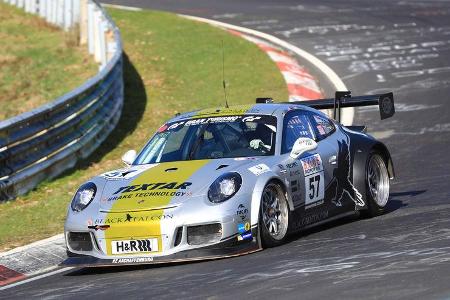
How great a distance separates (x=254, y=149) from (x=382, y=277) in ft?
9.93

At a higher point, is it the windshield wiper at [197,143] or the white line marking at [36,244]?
the windshield wiper at [197,143]

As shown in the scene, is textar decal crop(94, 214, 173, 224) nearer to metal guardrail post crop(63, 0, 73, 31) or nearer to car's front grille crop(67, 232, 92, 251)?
car's front grille crop(67, 232, 92, 251)

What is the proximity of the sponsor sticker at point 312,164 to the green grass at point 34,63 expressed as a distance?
9.56m

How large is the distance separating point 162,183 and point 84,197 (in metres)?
0.69

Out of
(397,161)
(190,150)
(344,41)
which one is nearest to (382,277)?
(190,150)

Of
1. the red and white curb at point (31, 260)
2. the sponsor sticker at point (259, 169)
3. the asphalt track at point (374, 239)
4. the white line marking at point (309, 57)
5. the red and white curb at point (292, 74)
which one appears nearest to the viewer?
the asphalt track at point (374, 239)

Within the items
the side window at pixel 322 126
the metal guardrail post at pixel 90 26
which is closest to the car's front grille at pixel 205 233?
the side window at pixel 322 126

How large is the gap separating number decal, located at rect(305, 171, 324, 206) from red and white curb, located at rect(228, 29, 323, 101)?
7.67 meters

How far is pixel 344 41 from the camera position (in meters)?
24.0

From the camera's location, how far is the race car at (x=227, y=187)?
903 centimetres

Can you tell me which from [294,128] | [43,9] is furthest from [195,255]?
[43,9]

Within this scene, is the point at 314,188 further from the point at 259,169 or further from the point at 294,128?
the point at 259,169

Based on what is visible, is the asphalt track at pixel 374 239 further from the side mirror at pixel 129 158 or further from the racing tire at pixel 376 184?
the side mirror at pixel 129 158

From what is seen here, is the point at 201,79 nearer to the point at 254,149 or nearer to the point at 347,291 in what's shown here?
the point at 254,149
